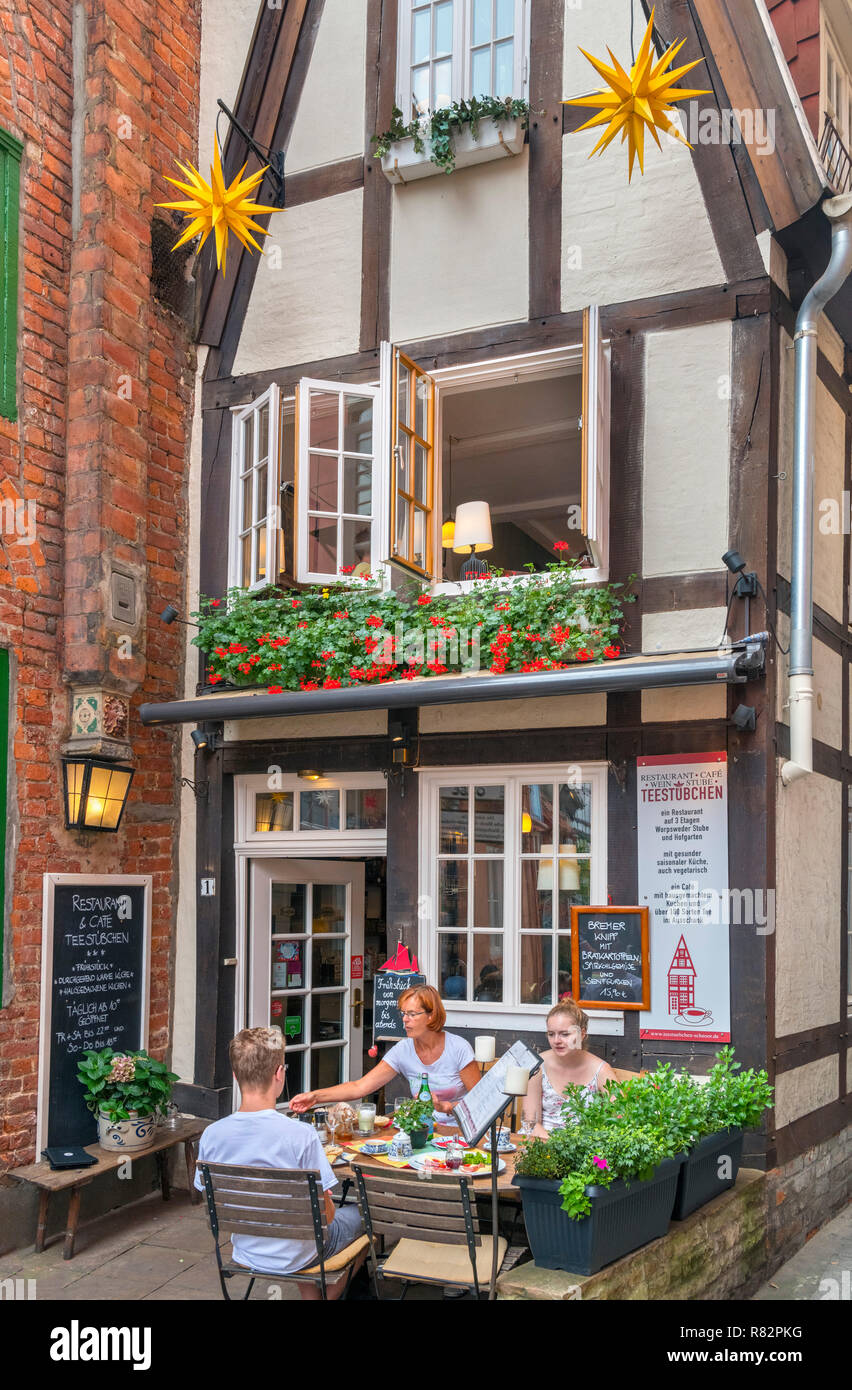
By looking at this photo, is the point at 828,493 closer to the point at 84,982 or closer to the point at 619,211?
the point at 619,211

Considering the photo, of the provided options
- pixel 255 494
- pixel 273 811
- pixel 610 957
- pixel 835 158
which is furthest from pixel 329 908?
pixel 835 158

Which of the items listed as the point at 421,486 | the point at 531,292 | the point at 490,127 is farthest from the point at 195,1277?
the point at 490,127

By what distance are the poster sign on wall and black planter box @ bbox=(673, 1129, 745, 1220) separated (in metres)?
0.58

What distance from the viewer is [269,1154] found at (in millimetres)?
4504

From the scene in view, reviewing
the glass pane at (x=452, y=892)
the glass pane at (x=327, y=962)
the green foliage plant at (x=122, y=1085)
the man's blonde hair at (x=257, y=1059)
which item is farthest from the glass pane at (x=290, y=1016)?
the man's blonde hair at (x=257, y=1059)

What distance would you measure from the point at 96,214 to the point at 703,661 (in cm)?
447

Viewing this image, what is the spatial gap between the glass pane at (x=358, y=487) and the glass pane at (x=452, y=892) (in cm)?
221

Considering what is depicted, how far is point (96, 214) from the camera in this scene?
7.23 m

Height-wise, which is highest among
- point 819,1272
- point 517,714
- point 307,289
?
point 307,289

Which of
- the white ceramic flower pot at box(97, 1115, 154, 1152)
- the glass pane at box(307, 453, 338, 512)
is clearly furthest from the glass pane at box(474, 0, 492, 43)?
the white ceramic flower pot at box(97, 1115, 154, 1152)

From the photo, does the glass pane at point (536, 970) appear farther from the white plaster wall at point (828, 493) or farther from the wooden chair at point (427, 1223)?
the white plaster wall at point (828, 493)

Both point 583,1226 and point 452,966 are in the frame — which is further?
point 452,966

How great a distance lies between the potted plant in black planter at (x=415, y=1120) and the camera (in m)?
5.40

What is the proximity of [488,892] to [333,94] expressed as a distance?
520 cm
